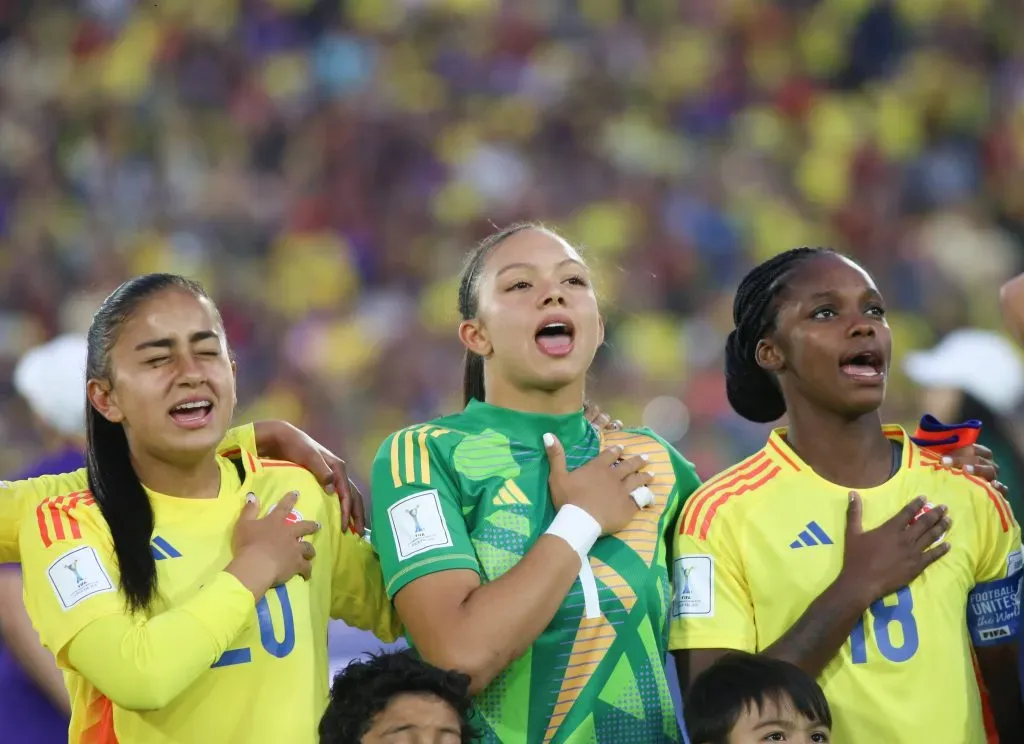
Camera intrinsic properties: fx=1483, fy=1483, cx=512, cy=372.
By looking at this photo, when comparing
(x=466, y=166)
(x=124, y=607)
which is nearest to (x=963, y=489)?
(x=124, y=607)

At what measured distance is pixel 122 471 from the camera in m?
2.62

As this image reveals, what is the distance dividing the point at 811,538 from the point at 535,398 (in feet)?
1.81

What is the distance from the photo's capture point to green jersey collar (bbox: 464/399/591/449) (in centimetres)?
268

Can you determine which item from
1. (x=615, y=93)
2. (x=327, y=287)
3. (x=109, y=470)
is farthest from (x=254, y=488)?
(x=615, y=93)

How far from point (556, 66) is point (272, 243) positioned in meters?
1.90

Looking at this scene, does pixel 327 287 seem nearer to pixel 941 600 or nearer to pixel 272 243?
pixel 272 243

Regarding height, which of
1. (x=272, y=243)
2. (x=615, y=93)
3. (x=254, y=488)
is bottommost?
(x=254, y=488)

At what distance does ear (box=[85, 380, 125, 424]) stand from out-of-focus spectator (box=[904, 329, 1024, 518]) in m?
2.09

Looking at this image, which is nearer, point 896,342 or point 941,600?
point 941,600

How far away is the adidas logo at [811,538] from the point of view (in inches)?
102

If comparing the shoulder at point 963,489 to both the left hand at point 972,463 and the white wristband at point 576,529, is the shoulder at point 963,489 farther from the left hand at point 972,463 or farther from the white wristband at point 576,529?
the white wristband at point 576,529

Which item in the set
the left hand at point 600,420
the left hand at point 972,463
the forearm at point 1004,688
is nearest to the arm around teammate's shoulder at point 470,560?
the left hand at point 600,420

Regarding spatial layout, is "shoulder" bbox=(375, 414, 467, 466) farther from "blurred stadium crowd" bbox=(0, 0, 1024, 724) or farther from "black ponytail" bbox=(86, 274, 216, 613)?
"blurred stadium crowd" bbox=(0, 0, 1024, 724)

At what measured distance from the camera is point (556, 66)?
26.9 ft
